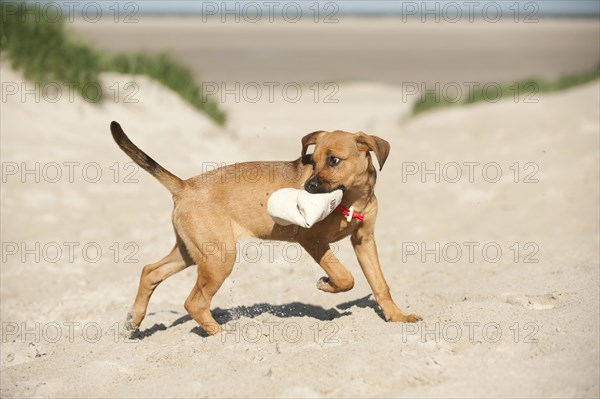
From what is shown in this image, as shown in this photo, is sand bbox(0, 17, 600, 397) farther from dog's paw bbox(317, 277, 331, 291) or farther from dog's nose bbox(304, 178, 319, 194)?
dog's nose bbox(304, 178, 319, 194)

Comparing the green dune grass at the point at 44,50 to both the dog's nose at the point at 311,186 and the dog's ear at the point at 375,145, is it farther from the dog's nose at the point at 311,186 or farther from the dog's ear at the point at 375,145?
the dog's nose at the point at 311,186

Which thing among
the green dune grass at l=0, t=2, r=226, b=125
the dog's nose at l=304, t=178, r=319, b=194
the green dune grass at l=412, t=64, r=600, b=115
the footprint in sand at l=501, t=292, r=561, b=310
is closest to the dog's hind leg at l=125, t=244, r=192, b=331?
the dog's nose at l=304, t=178, r=319, b=194

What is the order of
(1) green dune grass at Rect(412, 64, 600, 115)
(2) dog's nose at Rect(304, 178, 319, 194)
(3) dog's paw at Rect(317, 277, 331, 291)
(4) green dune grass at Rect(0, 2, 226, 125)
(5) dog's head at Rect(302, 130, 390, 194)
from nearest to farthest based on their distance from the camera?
(2) dog's nose at Rect(304, 178, 319, 194) → (5) dog's head at Rect(302, 130, 390, 194) → (3) dog's paw at Rect(317, 277, 331, 291) → (4) green dune grass at Rect(0, 2, 226, 125) → (1) green dune grass at Rect(412, 64, 600, 115)

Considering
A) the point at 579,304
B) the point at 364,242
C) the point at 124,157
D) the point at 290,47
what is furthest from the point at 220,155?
the point at 290,47

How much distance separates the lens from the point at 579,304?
5742 millimetres

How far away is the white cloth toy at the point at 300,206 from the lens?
5.62 m

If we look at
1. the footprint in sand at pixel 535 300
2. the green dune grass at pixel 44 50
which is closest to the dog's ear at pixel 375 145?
the footprint in sand at pixel 535 300

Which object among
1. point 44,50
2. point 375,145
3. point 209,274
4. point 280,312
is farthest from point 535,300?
point 44,50

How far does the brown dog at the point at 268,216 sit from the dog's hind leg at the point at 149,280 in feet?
0.86

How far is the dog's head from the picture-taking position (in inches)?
235

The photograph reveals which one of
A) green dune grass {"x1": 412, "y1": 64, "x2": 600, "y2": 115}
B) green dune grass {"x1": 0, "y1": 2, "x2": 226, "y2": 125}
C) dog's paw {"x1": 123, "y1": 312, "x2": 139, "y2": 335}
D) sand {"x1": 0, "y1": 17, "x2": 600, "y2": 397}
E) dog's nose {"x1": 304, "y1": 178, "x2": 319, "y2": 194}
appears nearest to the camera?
sand {"x1": 0, "y1": 17, "x2": 600, "y2": 397}

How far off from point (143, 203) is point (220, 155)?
3134 millimetres

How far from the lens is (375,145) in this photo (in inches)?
238

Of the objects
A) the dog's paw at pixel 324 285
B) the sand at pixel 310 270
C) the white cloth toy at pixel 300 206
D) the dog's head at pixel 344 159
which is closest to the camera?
the sand at pixel 310 270
